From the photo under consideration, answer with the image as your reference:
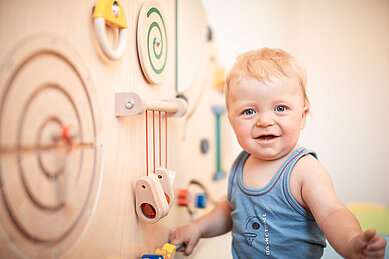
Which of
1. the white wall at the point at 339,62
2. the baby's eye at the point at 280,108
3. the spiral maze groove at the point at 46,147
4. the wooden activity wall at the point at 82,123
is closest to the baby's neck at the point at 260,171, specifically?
the baby's eye at the point at 280,108

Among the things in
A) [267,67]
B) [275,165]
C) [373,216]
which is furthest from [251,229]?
[373,216]

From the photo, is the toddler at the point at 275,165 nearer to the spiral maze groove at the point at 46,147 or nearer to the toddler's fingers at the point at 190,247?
the toddler's fingers at the point at 190,247

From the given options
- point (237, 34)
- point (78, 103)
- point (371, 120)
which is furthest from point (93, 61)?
point (371, 120)

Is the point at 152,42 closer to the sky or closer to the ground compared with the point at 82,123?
closer to the sky

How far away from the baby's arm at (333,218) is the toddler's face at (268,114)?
0.24 ft

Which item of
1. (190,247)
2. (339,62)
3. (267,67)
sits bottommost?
(190,247)

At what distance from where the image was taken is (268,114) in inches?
32.3

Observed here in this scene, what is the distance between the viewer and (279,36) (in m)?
1.97

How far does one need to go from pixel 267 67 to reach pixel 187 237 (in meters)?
0.49

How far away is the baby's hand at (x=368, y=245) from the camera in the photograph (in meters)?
0.54

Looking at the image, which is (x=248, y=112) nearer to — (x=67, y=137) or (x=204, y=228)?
(x=204, y=228)

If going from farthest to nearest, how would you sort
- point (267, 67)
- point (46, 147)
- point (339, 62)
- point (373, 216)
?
point (339, 62)
point (373, 216)
point (267, 67)
point (46, 147)

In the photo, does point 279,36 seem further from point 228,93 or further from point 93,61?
point 93,61

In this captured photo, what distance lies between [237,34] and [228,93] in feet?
3.76
